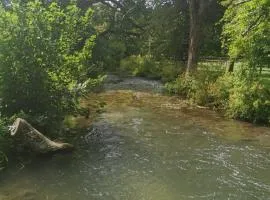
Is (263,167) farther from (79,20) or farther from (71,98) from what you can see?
(79,20)

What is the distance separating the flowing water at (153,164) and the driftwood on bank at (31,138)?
1.06 feet

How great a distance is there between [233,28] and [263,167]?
9347mm

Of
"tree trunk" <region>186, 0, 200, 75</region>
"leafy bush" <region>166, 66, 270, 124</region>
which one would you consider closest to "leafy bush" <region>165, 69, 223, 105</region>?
"leafy bush" <region>166, 66, 270, 124</region>

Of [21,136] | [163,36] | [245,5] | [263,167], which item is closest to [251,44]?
[245,5]

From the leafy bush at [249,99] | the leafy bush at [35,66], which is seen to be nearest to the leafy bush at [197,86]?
the leafy bush at [249,99]

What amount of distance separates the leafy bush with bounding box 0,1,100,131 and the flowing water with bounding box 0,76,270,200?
1.66 metres

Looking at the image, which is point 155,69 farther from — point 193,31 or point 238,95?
point 238,95

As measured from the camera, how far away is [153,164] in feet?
35.7

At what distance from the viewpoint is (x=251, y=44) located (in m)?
16.8

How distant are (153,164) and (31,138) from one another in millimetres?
3464

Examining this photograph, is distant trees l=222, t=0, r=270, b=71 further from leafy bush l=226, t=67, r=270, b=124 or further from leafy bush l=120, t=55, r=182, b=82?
leafy bush l=120, t=55, r=182, b=82

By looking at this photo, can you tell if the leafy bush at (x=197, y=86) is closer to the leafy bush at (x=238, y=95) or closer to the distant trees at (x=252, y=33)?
the leafy bush at (x=238, y=95)

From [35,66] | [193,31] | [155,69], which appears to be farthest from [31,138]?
[155,69]

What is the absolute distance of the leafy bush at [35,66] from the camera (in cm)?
1154
